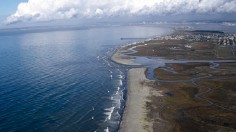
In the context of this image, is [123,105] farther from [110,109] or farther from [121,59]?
[121,59]

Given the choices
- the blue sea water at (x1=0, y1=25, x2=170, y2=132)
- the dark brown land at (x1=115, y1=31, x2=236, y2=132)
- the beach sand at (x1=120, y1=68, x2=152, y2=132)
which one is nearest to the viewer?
the beach sand at (x1=120, y1=68, x2=152, y2=132)

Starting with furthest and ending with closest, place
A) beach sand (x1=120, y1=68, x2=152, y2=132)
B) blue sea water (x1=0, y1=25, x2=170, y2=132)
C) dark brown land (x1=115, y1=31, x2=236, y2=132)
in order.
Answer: dark brown land (x1=115, y1=31, x2=236, y2=132) → blue sea water (x1=0, y1=25, x2=170, y2=132) → beach sand (x1=120, y1=68, x2=152, y2=132)

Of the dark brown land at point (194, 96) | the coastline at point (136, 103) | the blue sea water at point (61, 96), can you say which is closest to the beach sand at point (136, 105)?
the coastline at point (136, 103)

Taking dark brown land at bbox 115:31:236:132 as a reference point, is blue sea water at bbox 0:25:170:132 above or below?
above

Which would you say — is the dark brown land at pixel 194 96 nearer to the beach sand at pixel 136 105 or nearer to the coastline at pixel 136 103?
the coastline at pixel 136 103

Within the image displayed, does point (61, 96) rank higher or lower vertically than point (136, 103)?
higher

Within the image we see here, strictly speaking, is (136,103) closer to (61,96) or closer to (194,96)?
(194,96)

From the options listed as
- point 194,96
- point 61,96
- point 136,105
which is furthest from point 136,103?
point 61,96

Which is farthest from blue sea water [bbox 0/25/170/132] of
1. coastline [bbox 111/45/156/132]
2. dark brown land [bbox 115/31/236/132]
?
dark brown land [bbox 115/31/236/132]

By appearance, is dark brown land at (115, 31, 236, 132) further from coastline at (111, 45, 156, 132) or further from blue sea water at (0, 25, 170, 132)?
blue sea water at (0, 25, 170, 132)
